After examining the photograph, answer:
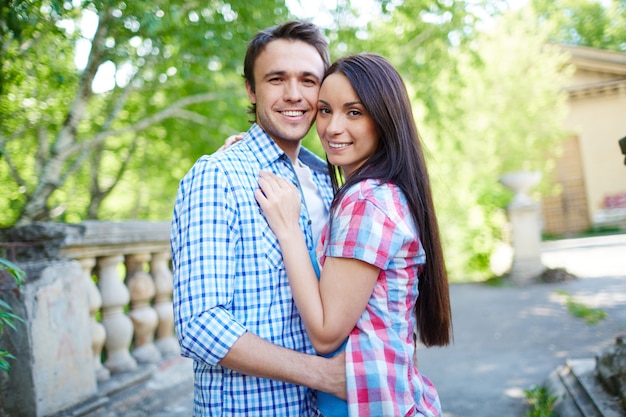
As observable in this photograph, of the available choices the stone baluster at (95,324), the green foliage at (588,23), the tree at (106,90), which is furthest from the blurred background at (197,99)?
the green foliage at (588,23)

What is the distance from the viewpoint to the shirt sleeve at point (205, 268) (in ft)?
4.87

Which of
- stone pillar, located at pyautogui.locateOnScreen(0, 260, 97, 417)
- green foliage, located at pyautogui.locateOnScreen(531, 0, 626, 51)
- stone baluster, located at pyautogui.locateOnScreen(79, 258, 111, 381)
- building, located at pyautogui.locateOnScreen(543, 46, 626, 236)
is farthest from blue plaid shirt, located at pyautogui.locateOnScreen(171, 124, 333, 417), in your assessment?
green foliage, located at pyautogui.locateOnScreen(531, 0, 626, 51)

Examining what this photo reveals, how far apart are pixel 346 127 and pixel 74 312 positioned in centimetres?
172

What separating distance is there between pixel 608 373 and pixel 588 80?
63.0 feet

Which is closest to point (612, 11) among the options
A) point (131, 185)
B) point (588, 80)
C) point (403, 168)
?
point (588, 80)

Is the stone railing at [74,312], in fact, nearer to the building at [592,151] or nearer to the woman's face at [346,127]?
the woman's face at [346,127]

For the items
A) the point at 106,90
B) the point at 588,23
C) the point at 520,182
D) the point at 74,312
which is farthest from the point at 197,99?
the point at 588,23

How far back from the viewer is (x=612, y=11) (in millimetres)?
24625

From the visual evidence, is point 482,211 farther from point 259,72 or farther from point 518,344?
point 259,72

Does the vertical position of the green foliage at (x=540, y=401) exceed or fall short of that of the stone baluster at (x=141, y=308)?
it falls short

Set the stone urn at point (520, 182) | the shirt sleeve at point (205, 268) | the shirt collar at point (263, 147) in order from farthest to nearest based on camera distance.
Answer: the stone urn at point (520, 182), the shirt collar at point (263, 147), the shirt sleeve at point (205, 268)

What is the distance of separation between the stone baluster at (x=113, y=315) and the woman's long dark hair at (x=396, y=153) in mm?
1959

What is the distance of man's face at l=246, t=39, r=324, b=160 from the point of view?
200 centimetres

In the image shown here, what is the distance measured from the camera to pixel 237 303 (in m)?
1.60
